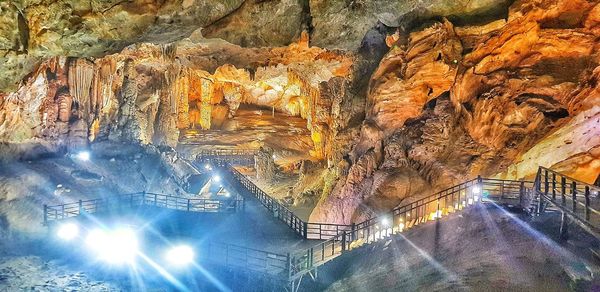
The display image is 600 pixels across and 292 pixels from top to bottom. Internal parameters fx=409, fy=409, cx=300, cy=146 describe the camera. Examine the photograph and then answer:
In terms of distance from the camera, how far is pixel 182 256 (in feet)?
44.4

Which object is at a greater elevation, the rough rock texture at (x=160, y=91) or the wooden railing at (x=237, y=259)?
the rough rock texture at (x=160, y=91)

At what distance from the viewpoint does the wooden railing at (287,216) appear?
615 inches

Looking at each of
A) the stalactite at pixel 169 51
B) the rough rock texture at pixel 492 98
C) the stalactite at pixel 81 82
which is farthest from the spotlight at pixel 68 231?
the stalactite at pixel 169 51

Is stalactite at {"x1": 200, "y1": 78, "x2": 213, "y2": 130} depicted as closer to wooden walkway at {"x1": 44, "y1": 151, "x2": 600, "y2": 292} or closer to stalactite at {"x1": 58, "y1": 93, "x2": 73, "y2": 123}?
stalactite at {"x1": 58, "y1": 93, "x2": 73, "y2": 123}

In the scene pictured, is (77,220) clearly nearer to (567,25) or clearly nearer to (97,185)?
(97,185)

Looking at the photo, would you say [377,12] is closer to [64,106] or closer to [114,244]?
[114,244]

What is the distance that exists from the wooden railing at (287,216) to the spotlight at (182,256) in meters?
4.30

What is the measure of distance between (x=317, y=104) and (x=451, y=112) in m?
12.2

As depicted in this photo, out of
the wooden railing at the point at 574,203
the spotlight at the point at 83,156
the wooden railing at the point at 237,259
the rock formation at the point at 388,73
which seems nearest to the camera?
the wooden railing at the point at 574,203

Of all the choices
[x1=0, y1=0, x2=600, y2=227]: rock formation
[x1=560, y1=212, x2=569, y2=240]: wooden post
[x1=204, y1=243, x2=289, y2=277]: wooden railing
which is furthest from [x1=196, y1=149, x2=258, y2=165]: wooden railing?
[x1=560, y1=212, x2=569, y2=240]: wooden post

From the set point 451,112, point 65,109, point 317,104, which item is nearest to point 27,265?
point 65,109

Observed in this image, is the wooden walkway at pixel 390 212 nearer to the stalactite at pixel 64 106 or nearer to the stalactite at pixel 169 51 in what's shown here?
the stalactite at pixel 64 106

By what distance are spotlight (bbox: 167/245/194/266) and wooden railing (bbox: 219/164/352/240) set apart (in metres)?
4.30

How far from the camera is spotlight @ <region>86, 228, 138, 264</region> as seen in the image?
14508 millimetres
